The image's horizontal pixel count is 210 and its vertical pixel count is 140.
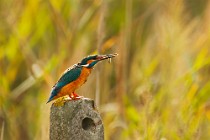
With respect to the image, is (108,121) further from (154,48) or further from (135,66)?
(154,48)

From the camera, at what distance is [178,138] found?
326cm

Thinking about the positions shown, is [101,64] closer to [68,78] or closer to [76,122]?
[68,78]

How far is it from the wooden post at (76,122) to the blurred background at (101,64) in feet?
3.22

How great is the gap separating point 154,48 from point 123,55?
75 centimetres

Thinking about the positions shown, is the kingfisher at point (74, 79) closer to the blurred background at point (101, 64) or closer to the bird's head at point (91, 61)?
the bird's head at point (91, 61)

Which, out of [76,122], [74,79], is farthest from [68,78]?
[76,122]

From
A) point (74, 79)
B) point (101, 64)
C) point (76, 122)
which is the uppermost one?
point (101, 64)

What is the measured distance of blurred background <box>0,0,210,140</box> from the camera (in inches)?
147

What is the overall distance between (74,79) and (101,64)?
1.50 meters

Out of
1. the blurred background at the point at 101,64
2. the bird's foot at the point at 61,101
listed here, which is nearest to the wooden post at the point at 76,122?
the bird's foot at the point at 61,101

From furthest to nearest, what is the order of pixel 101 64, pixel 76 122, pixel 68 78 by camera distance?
pixel 101 64 < pixel 68 78 < pixel 76 122

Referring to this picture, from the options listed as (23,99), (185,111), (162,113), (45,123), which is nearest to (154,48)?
(23,99)

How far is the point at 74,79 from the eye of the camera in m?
2.36

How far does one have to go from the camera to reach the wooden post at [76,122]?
7.37ft
